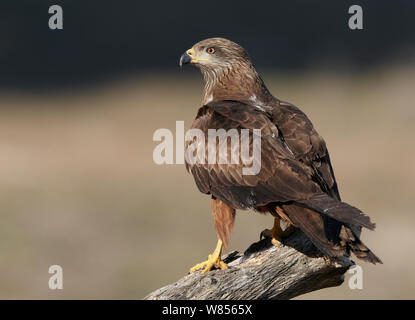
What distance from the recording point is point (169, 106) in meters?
21.6

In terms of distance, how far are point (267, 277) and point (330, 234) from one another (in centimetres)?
65

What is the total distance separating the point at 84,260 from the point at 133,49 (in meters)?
10.4

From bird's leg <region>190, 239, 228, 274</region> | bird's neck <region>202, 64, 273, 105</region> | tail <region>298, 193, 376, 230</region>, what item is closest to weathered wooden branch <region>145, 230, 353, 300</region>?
bird's leg <region>190, 239, 228, 274</region>

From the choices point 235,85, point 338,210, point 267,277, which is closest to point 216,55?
point 235,85

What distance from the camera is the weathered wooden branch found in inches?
272

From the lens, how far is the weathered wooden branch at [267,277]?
22.7 ft

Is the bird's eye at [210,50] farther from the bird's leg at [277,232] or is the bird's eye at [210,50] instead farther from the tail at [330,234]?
the tail at [330,234]

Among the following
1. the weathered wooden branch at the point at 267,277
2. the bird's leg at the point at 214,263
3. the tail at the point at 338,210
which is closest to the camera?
the tail at the point at 338,210

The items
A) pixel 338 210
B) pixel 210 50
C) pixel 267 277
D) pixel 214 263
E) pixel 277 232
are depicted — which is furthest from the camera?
pixel 210 50

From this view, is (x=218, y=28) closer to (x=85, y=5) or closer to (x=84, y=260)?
(x=85, y=5)

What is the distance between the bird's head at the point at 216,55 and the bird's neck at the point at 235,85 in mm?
47

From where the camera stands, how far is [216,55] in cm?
866

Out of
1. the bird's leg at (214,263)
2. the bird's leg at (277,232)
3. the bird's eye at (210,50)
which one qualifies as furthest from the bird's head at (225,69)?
the bird's leg at (214,263)

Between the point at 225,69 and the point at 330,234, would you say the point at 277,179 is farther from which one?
the point at 225,69
